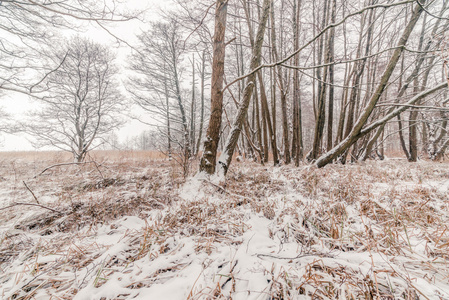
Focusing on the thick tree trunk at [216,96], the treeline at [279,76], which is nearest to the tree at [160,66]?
the treeline at [279,76]

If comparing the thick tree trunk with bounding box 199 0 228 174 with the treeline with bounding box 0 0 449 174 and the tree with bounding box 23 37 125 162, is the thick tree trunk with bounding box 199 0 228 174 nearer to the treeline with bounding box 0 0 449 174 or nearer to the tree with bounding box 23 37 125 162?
the treeline with bounding box 0 0 449 174

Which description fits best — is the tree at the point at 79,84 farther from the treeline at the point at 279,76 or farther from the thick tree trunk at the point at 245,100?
the thick tree trunk at the point at 245,100

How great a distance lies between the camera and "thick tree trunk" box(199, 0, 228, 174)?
117 inches

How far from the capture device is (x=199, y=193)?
2365mm

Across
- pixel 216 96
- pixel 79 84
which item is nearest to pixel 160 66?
pixel 79 84

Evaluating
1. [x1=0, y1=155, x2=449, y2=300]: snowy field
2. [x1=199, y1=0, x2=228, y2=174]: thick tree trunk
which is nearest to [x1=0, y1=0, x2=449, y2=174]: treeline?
[x1=199, y1=0, x2=228, y2=174]: thick tree trunk

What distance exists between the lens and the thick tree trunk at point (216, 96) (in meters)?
2.98

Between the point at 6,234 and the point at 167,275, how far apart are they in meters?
1.69

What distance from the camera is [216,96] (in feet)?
9.88

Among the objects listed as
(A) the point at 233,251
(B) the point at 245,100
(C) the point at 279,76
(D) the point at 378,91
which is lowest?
(A) the point at 233,251

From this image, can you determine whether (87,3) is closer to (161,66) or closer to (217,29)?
(217,29)

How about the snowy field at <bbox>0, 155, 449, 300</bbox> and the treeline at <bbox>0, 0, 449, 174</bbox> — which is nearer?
the snowy field at <bbox>0, 155, 449, 300</bbox>

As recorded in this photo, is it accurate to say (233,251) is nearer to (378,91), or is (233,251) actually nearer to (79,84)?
(378,91)

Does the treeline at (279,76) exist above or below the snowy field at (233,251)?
above
